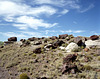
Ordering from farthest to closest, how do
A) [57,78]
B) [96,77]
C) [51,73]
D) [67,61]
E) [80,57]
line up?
[80,57]
[67,61]
[51,73]
[57,78]
[96,77]

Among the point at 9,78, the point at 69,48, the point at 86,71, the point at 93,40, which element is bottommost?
the point at 9,78

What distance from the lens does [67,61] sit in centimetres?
1680

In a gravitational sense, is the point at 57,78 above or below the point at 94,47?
below

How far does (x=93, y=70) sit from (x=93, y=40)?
15129 mm

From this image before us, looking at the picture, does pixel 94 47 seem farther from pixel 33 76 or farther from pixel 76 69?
pixel 33 76

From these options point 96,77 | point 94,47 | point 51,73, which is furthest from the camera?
point 94,47

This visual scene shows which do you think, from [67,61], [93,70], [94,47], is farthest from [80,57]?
[94,47]

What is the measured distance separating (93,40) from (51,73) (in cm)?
1789

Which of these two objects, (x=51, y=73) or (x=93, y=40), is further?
(x=93, y=40)

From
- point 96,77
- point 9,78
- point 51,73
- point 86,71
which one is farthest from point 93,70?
point 9,78

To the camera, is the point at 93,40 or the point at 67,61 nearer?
the point at 67,61

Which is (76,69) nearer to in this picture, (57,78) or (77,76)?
(77,76)

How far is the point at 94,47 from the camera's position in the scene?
78.2 feet

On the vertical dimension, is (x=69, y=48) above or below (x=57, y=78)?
above
